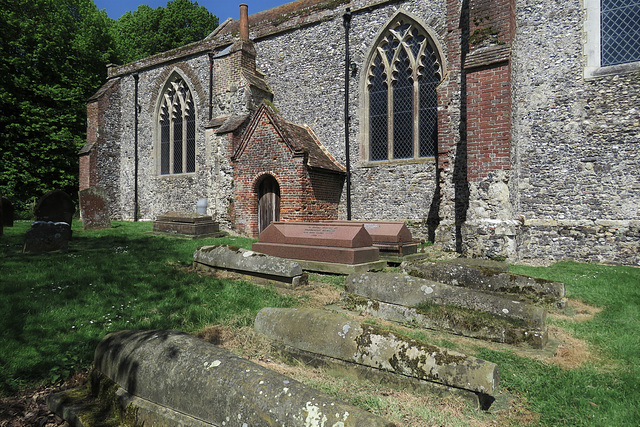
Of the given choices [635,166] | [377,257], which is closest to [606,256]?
[635,166]

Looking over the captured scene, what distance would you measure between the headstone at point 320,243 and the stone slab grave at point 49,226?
447 cm

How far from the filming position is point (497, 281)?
5.33m

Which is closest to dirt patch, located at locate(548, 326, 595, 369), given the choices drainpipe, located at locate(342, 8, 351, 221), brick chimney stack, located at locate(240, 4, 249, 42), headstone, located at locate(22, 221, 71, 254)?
drainpipe, located at locate(342, 8, 351, 221)

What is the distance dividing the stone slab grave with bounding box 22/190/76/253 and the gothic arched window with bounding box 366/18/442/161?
30.5 feet

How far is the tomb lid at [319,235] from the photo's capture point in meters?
7.50

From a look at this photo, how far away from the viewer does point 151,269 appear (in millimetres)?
6570

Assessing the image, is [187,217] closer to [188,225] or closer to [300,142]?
[188,225]

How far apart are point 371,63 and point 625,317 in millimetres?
10795

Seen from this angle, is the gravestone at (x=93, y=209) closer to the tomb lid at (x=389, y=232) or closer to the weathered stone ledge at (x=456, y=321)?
the tomb lid at (x=389, y=232)

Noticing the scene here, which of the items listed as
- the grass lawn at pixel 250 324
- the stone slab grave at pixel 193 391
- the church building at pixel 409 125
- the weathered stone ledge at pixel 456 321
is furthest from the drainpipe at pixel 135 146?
the stone slab grave at pixel 193 391

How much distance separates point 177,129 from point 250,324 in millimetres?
16467

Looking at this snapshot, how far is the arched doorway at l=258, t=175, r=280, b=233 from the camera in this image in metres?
12.8

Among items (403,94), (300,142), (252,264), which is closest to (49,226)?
(252,264)

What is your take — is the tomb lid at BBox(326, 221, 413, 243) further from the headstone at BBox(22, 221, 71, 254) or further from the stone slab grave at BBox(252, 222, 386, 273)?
the headstone at BBox(22, 221, 71, 254)
